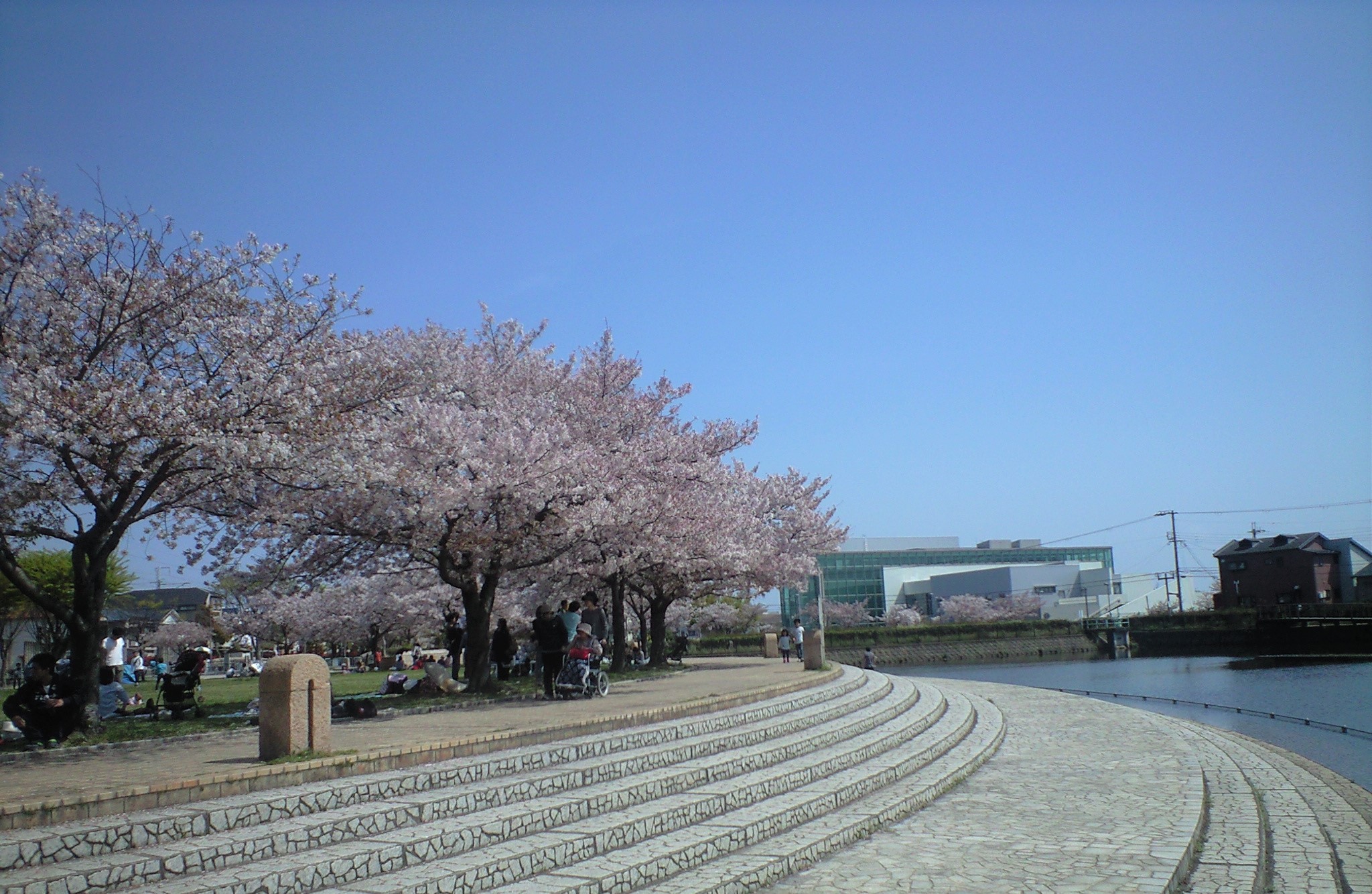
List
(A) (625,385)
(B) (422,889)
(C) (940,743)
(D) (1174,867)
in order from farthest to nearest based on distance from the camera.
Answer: (A) (625,385) → (C) (940,743) → (D) (1174,867) → (B) (422,889)

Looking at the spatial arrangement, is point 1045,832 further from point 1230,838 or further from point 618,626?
point 618,626

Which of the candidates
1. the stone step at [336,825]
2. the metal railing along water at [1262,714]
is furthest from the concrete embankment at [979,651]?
the stone step at [336,825]

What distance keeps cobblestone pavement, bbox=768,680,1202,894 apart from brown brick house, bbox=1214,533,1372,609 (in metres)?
72.7

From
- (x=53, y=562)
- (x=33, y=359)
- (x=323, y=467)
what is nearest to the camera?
(x=33, y=359)

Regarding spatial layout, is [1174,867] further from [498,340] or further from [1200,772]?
[498,340]

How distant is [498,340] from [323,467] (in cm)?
929

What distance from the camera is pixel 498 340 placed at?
21.3m

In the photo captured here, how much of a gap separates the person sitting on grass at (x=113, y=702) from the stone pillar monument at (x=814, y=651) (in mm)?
13275

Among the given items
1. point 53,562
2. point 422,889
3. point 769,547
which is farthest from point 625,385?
point 53,562

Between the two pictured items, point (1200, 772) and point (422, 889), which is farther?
point (1200, 772)

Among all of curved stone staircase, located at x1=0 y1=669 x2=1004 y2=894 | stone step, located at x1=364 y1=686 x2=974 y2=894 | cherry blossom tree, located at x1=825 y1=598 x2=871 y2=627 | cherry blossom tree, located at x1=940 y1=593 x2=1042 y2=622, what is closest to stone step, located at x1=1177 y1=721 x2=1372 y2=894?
curved stone staircase, located at x1=0 y1=669 x2=1004 y2=894

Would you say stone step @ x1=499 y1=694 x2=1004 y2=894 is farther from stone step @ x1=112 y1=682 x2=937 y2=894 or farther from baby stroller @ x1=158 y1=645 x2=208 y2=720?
baby stroller @ x1=158 y1=645 x2=208 y2=720

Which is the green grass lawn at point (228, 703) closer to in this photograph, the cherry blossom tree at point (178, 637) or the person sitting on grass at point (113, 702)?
the person sitting on grass at point (113, 702)

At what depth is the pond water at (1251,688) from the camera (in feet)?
69.5
